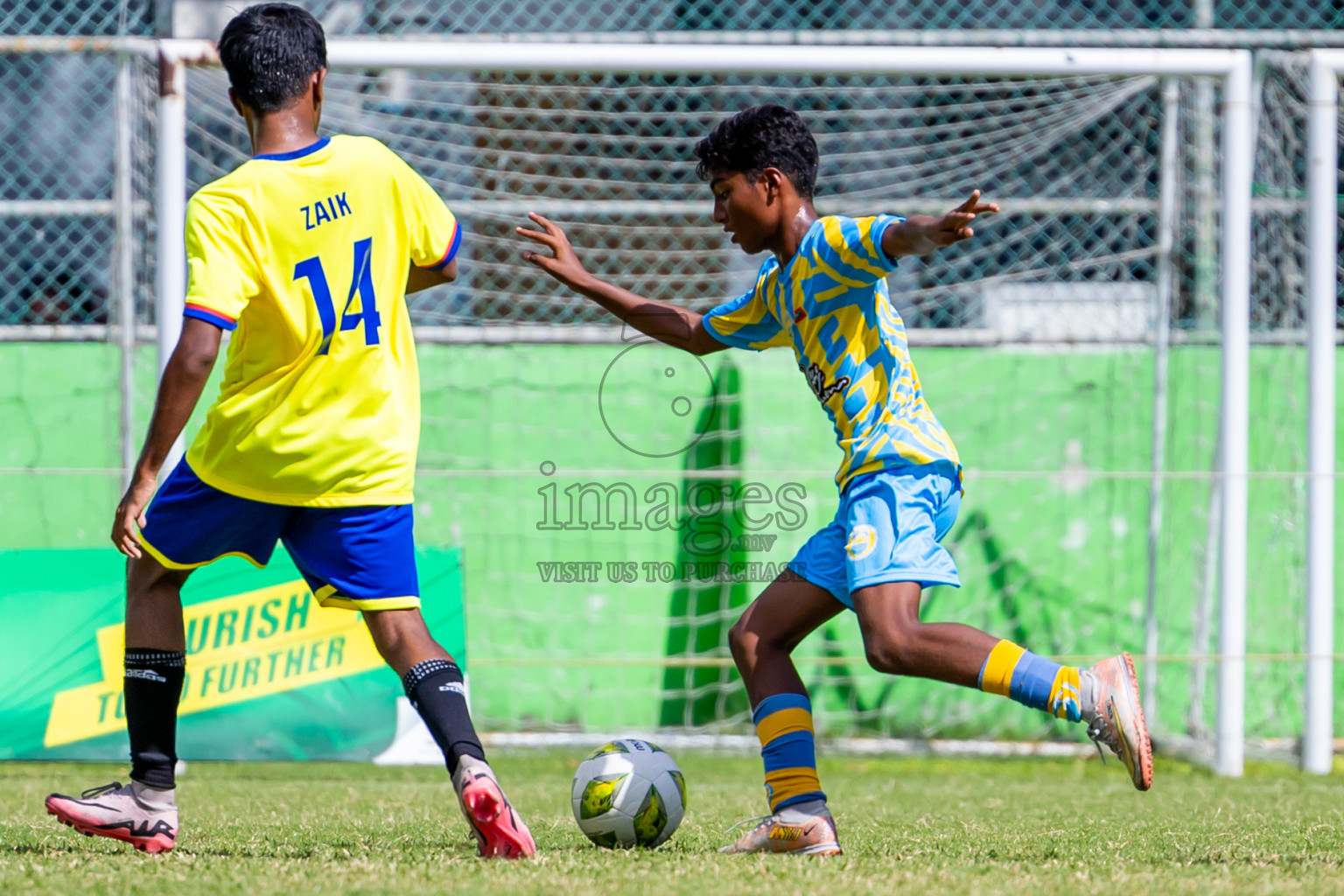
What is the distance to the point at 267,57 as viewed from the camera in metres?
2.98

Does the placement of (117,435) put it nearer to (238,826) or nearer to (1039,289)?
(238,826)

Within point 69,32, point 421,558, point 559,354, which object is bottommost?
point 421,558

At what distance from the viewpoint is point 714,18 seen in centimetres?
823

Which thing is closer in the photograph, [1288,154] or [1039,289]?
[1288,154]

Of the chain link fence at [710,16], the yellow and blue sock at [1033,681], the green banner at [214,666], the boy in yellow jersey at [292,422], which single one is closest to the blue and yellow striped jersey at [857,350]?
the yellow and blue sock at [1033,681]

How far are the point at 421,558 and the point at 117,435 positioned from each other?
77.8 inches

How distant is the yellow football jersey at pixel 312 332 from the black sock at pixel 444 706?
39cm

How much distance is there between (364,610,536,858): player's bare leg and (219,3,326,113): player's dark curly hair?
117cm

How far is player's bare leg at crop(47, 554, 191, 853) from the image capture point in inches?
121

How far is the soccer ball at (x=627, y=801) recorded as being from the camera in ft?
10.5

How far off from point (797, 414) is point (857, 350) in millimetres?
3744

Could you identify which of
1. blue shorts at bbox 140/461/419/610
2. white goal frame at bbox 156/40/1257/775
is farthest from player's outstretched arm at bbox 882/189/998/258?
white goal frame at bbox 156/40/1257/775

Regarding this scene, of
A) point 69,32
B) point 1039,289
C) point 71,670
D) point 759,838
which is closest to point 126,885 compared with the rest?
point 759,838

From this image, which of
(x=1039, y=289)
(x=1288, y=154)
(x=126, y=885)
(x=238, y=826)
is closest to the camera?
(x=126, y=885)
